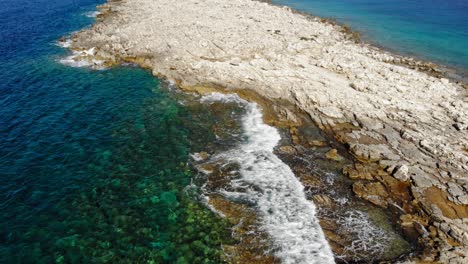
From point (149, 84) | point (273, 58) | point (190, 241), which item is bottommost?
point (190, 241)

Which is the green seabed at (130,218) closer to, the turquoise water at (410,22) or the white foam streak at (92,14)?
the turquoise water at (410,22)

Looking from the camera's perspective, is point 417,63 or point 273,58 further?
point 417,63

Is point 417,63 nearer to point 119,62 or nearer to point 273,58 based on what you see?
point 273,58

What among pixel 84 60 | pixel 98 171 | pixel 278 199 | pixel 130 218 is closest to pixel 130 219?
pixel 130 218

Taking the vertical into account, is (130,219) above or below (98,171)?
below

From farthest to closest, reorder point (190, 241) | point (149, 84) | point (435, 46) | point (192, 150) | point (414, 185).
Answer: point (435, 46)
point (149, 84)
point (192, 150)
point (414, 185)
point (190, 241)

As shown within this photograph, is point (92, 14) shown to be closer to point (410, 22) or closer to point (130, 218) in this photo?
point (130, 218)

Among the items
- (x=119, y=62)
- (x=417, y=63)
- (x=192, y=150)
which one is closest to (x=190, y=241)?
(x=192, y=150)

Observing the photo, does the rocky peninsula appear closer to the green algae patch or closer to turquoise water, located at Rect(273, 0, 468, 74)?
turquoise water, located at Rect(273, 0, 468, 74)
